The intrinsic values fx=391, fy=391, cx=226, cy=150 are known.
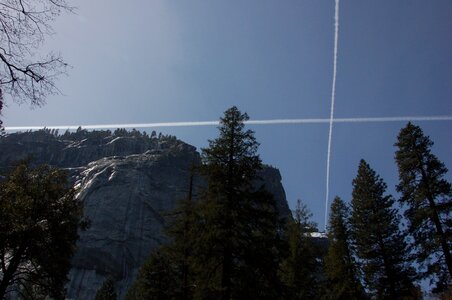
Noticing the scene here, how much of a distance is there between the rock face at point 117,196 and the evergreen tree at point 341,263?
56895 mm

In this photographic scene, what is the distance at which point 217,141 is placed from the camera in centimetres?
1778

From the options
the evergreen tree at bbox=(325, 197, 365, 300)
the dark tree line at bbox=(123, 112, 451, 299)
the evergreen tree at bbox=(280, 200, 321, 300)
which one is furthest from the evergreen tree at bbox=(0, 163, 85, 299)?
the evergreen tree at bbox=(325, 197, 365, 300)

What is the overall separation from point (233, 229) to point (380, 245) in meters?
15.0

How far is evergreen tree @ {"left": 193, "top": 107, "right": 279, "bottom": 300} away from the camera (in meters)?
14.9

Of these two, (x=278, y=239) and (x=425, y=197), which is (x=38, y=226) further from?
(x=425, y=197)

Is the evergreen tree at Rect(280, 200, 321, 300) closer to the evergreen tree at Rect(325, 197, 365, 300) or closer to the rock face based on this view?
the evergreen tree at Rect(325, 197, 365, 300)

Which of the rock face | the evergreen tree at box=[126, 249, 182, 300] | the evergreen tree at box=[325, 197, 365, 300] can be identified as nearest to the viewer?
the evergreen tree at box=[126, 249, 182, 300]

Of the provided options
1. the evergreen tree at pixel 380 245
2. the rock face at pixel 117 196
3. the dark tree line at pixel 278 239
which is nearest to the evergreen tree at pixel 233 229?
the dark tree line at pixel 278 239

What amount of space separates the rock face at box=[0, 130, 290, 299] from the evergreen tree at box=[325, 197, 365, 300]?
56895 millimetres

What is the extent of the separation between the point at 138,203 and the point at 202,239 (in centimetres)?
10943

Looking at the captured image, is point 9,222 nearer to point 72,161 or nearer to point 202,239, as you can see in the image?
point 202,239

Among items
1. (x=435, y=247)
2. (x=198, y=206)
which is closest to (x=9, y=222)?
(x=198, y=206)

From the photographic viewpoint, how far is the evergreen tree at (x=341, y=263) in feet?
88.8

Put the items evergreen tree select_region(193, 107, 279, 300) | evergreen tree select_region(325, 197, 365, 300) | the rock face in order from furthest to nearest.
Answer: the rock face
evergreen tree select_region(325, 197, 365, 300)
evergreen tree select_region(193, 107, 279, 300)
